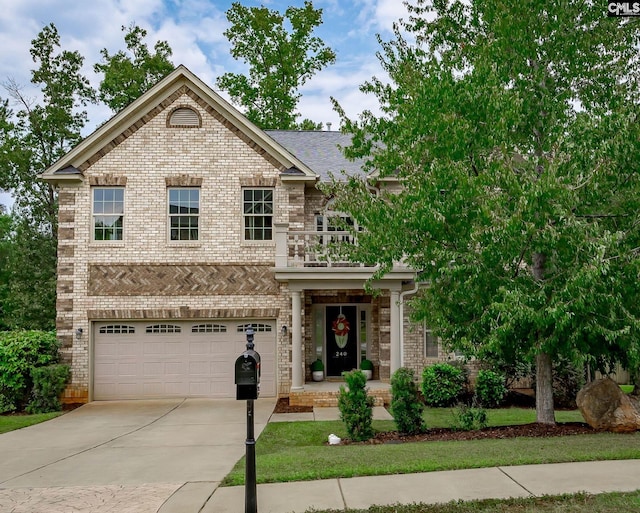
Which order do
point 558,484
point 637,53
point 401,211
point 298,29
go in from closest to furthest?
1. point 558,484
2. point 401,211
3. point 637,53
4. point 298,29

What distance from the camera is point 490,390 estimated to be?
1499cm

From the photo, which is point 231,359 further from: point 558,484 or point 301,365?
point 558,484

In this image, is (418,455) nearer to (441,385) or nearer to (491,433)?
(491,433)

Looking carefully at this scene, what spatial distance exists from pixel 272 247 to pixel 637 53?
9.85 m

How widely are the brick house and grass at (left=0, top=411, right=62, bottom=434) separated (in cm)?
172

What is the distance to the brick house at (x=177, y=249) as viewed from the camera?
16.1 meters

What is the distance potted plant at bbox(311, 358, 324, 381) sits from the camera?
667 inches

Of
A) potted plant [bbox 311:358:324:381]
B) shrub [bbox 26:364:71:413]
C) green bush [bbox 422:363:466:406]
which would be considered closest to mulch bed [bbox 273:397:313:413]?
potted plant [bbox 311:358:324:381]

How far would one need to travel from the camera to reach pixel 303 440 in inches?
430

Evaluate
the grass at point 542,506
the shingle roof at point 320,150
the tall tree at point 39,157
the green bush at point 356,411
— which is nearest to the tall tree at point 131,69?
the tall tree at point 39,157

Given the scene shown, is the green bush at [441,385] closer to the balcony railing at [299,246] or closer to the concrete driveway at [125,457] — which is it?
the balcony railing at [299,246]

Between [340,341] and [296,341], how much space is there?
2618mm

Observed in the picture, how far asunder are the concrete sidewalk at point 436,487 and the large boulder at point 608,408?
8.35ft

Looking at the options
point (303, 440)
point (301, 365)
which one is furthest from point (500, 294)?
point (301, 365)
